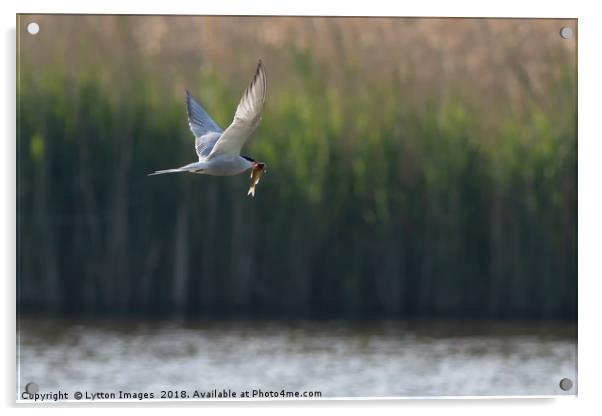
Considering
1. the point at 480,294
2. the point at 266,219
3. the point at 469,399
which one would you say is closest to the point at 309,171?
the point at 266,219

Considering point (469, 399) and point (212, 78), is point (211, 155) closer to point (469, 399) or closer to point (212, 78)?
point (212, 78)

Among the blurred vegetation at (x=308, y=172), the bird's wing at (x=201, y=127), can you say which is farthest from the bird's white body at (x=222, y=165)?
the blurred vegetation at (x=308, y=172)

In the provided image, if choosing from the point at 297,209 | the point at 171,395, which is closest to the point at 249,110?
the point at 171,395

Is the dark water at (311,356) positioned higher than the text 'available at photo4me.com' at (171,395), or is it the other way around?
the dark water at (311,356)

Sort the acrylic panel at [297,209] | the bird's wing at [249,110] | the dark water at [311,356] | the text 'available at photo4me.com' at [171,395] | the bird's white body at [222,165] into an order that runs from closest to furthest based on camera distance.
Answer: the bird's wing at [249,110] < the bird's white body at [222,165] < the text 'available at photo4me.com' at [171,395] < the acrylic panel at [297,209] < the dark water at [311,356]
